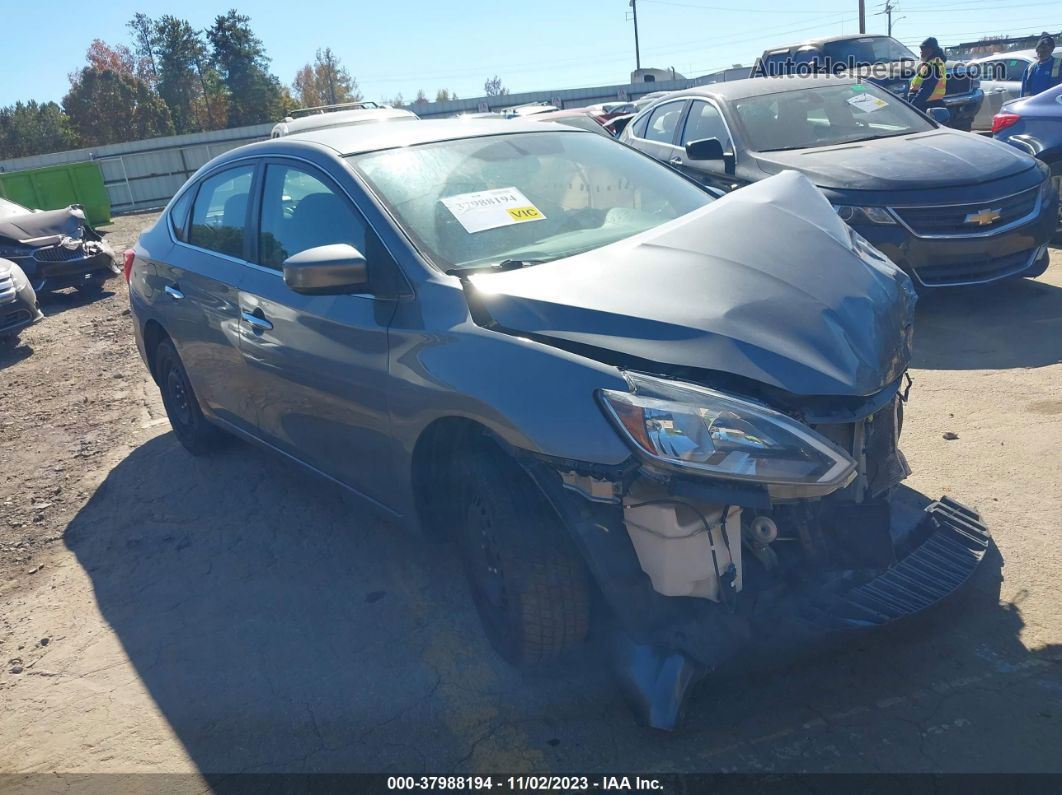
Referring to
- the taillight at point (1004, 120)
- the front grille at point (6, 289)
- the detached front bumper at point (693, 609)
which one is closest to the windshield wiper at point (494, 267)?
the detached front bumper at point (693, 609)

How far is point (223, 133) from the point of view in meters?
31.2

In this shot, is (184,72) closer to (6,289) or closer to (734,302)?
(6,289)

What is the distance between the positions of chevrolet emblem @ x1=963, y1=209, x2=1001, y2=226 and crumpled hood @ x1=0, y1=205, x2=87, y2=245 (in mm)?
10188

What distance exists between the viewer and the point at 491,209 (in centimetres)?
339

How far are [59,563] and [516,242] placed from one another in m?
2.80

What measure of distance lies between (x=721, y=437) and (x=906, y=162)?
4658 mm

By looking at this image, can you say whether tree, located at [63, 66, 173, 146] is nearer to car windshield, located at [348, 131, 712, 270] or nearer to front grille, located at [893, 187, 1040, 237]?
front grille, located at [893, 187, 1040, 237]

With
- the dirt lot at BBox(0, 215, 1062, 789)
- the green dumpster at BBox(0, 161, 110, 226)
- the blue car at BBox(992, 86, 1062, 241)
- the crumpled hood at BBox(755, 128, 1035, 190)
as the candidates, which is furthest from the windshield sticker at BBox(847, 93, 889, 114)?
the green dumpster at BBox(0, 161, 110, 226)

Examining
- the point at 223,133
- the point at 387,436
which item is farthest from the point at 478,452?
the point at 223,133

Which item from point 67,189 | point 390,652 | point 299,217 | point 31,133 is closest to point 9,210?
point 299,217

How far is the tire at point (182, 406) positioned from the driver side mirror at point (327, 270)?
219 centimetres

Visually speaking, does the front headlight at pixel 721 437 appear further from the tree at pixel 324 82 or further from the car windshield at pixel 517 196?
the tree at pixel 324 82

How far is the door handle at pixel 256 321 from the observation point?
382cm

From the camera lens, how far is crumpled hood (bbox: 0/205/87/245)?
11.0 metres
